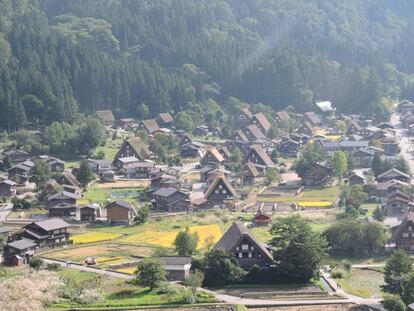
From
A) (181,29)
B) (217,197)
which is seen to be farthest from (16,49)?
(217,197)

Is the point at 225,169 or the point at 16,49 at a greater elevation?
the point at 16,49

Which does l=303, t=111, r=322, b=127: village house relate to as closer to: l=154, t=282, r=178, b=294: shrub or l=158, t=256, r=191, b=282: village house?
l=158, t=256, r=191, b=282: village house

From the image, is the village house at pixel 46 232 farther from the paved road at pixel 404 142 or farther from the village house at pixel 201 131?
the village house at pixel 201 131

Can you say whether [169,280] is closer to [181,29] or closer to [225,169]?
[225,169]

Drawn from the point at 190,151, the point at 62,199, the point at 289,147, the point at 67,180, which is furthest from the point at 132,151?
the point at 62,199

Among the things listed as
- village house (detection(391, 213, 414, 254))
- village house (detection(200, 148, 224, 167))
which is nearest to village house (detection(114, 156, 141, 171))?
village house (detection(200, 148, 224, 167))

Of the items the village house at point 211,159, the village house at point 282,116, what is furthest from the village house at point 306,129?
the village house at point 211,159
